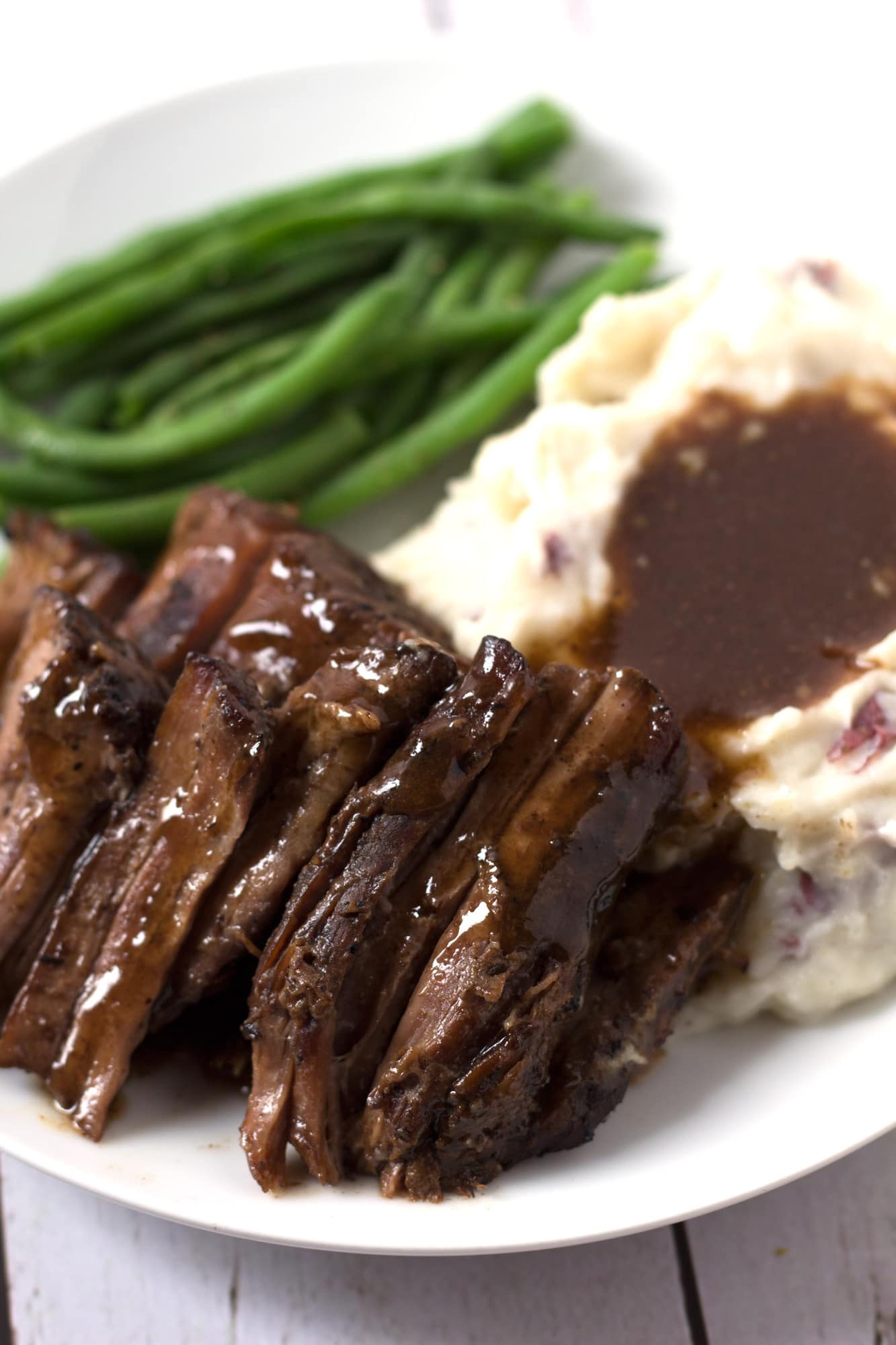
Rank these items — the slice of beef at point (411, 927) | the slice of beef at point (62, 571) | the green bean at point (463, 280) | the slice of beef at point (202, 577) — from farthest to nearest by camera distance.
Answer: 1. the green bean at point (463, 280)
2. the slice of beef at point (62, 571)
3. the slice of beef at point (202, 577)
4. the slice of beef at point (411, 927)

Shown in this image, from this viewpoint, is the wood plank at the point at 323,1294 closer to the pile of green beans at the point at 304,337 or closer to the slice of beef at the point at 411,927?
the slice of beef at the point at 411,927

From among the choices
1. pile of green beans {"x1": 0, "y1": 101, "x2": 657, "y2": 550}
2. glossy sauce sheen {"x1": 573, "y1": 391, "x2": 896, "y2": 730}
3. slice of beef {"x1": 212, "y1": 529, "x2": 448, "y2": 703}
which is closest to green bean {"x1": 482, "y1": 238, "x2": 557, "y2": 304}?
pile of green beans {"x1": 0, "y1": 101, "x2": 657, "y2": 550}

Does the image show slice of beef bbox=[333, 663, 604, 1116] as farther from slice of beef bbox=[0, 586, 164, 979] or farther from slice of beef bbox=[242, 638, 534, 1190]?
slice of beef bbox=[0, 586, 164, 979]

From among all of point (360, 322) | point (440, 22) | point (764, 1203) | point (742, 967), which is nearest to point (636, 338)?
point (360, 322)

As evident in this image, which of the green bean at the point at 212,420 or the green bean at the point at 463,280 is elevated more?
the green bean at the point at 463,280

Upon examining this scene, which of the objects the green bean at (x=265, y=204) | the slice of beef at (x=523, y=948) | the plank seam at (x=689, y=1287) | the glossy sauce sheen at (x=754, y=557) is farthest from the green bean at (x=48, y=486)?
the plank seam at (x=689, y=1287)

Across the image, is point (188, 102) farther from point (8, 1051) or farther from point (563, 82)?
point (8, 1051)

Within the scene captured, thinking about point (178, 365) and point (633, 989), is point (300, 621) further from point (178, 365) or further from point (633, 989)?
point (178, 365)
